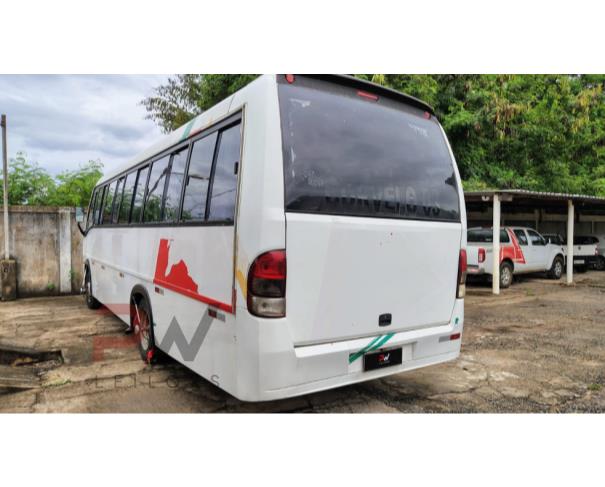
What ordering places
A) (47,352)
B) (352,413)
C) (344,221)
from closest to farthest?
(344,221) < (352,413) < (47,352)

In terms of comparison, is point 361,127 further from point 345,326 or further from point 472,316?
point 472,316

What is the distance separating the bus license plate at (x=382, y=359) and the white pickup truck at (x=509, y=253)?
31.3ft

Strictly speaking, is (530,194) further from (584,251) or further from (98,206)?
(98,206)

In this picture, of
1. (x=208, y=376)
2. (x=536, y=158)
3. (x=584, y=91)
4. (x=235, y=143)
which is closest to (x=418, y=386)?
(x=208, y=376)

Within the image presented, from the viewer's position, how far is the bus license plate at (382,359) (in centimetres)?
363

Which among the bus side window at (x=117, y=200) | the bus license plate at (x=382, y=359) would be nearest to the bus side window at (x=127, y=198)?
the bus side window at (x=117, y=200)

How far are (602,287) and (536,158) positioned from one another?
617 centimetres

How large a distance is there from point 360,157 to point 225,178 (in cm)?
109

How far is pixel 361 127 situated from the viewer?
12.3 feet

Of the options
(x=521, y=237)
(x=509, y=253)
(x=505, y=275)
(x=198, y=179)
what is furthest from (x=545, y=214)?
(x=198, y=179)

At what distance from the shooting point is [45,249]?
35.9 feet

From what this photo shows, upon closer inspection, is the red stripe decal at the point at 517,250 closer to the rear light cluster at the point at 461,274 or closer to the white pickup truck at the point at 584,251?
the white pickup truck at the point at 584,251

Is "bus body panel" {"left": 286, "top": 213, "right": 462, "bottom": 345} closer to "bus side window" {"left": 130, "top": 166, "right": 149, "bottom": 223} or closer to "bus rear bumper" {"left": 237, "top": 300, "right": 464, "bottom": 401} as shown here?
"bus rear bumper" {"left": 237, "top": 300, "right": 464, "bottom": 401}

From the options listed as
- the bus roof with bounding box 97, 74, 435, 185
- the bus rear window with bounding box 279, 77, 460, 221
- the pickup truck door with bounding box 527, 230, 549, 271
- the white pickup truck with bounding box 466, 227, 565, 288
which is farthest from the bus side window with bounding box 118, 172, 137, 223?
the pickup truck door with bounding box 527, 230, 549, 271
